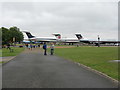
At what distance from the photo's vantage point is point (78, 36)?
128500 mm

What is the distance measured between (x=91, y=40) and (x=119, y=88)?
10736 cm

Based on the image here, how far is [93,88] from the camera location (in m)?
6.20

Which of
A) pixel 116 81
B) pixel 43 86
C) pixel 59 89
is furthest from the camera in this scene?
pixel 116 81

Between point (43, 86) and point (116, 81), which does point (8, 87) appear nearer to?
point (43, 86)

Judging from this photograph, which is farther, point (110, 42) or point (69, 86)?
point (110, 42)

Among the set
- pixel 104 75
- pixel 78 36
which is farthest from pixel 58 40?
pixel 104 75

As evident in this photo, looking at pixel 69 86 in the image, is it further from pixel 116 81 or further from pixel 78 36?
pixel 78 36

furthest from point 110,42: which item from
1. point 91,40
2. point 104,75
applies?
point 104,75

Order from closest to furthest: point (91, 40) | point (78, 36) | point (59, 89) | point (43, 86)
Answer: point (59, 89) → point (43, 86) → point (91, 40) → point (78, 36)

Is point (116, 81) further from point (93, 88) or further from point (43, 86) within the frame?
point (43, 86)

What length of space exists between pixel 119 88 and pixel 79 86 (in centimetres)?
145

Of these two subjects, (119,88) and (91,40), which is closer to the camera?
(119,88)

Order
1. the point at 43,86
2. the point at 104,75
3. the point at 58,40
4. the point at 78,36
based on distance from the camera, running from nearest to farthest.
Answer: the point at 43,86, the point at 104,75, the point at 58,40, the point at 78,36

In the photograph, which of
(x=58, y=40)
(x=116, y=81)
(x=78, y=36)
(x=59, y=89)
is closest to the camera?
(x=59, y=89)
